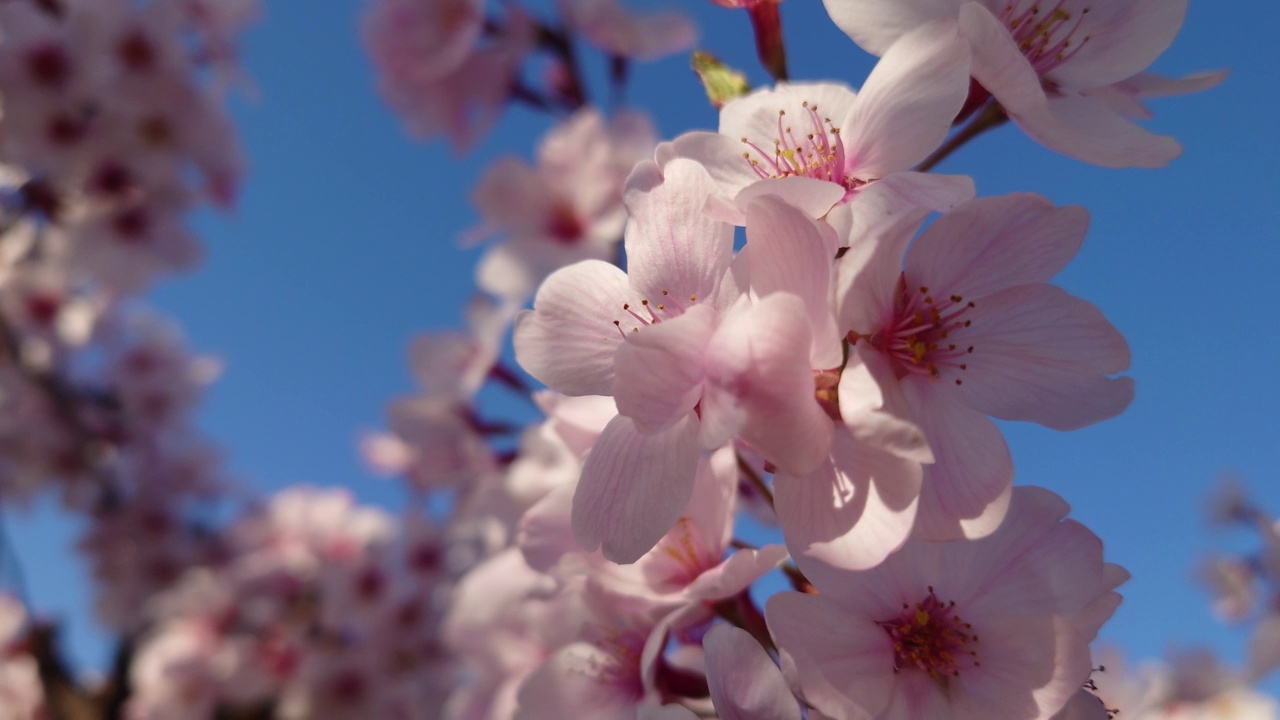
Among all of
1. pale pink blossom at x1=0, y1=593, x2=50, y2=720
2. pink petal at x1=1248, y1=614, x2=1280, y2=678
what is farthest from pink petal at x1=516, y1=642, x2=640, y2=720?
pale pink blossom at x1=0, y1=593, x2=50, y2=720

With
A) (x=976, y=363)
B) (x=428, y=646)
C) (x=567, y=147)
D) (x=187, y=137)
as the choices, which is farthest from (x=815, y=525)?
(x=428, y=646)

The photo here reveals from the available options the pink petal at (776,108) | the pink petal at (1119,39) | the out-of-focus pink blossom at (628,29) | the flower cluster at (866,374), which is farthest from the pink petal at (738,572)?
the out-of-focus pink blossom at (628,29)

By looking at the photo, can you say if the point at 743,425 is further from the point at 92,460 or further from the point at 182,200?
the point at 92,460

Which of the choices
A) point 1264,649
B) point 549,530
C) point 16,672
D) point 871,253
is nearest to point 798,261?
point 871,253

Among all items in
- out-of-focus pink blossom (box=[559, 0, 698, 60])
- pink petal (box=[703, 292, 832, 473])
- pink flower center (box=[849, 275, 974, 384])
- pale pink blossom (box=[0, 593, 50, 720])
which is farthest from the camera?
pale pink blossom (box=[0, 593, 50, 720])

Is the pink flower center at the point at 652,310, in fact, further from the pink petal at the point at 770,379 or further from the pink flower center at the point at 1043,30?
the pink flower center at the point at 1043,30

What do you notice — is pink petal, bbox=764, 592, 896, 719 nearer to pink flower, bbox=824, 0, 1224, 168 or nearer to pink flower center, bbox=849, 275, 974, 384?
pink flower center, bbox=849, 275, 974, 384
